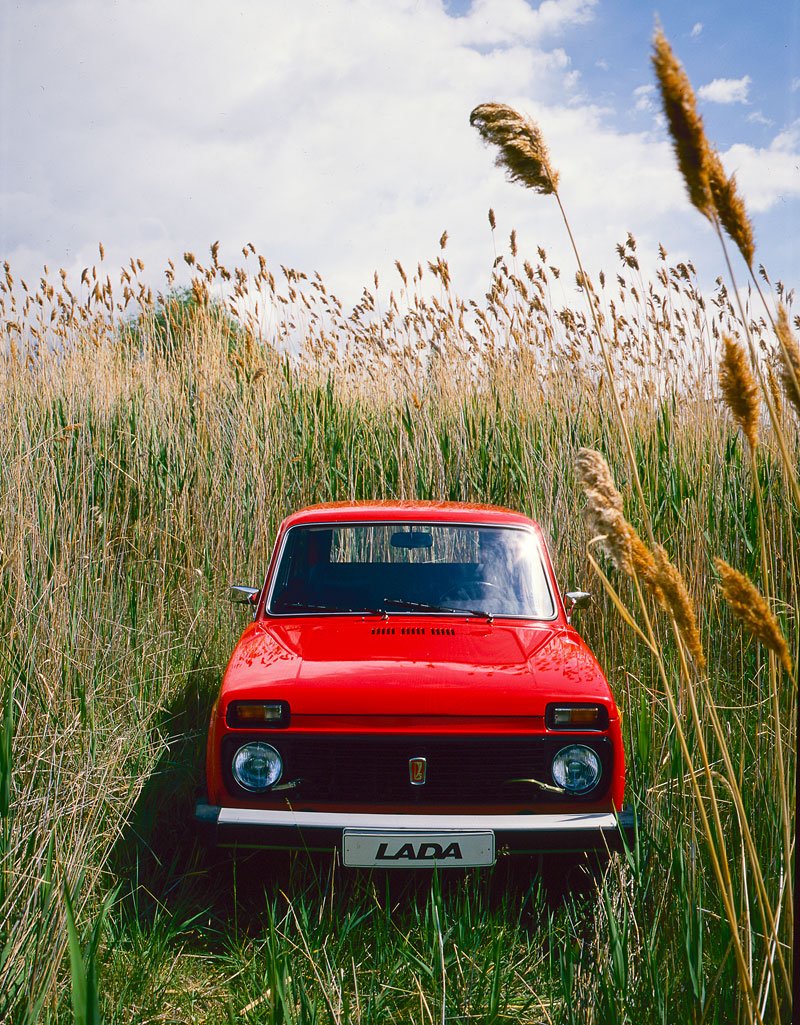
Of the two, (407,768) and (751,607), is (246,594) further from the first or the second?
(751,607)

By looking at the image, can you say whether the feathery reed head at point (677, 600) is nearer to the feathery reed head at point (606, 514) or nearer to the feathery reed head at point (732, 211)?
the feathery reed head at point (606, 514)

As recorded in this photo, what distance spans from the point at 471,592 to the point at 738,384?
2.33 meters

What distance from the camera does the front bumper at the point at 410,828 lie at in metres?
2.62

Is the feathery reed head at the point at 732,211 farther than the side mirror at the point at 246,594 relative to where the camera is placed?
No

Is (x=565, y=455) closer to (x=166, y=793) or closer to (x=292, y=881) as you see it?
(x=166, y=793)

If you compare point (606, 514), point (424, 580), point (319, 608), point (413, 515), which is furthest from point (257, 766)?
point (606, 514)

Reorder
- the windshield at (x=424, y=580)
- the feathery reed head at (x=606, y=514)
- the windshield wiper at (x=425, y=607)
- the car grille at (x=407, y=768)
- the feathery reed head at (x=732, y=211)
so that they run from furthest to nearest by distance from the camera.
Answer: the windshield at (x=424, y=580)
the windshield wiper at (x=425, y=607)
the car grille at (x=407, y=768)
the feathery reed head at (x=606, y=514)
the feathery reed head at (x=732, y=211)

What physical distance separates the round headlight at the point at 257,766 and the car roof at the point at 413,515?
52.4 inches

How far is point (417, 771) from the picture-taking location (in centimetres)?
281

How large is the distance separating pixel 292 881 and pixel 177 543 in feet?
12.3

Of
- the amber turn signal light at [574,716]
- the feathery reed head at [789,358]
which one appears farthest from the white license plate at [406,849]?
the feathery reed head at [789,358]

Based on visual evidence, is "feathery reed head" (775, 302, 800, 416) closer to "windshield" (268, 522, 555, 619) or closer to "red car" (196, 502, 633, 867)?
"red car" (196, 502, 633, 867)

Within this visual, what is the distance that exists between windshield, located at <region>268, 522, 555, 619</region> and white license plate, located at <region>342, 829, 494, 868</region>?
1.07m

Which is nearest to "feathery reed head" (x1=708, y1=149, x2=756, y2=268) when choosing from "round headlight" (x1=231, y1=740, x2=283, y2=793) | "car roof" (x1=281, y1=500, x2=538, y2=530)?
"round headlight" (x1=231, y1=740, x2=283, y2=793)
